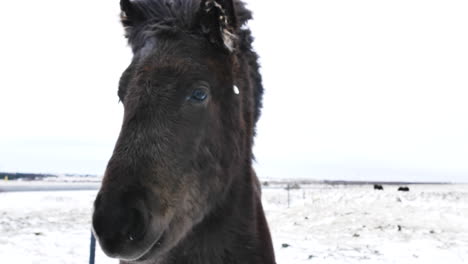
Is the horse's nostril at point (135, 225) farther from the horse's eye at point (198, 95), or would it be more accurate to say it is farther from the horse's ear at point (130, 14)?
the horse's ear at point (130, 14)

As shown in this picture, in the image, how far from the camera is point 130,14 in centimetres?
249

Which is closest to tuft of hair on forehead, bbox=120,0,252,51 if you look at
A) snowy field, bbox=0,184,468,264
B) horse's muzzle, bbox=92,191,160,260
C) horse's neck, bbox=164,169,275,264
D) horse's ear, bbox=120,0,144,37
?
horse's ear, bbox=120,0,144,37

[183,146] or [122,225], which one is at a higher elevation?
[183,146]

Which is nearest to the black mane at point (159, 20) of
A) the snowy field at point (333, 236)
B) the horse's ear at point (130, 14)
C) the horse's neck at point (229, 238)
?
the horse's ear at point (130, 14)

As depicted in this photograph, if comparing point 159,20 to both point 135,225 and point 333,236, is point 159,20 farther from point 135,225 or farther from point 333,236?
point 333,236

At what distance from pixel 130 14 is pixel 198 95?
833 mm

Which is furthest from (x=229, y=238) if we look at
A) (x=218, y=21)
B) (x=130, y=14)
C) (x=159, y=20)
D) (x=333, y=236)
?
(x=333, y=236)

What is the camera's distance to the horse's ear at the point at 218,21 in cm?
222

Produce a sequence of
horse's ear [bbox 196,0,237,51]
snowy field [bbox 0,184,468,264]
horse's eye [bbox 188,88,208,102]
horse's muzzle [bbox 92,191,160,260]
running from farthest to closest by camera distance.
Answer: snowy field [bbox 0,184,468,264]
horse's ear [bbox 196,0,237,51]
horse's eye [bbox 188,88,208,102]
horse's muzzle [bbox 92,191,160,260]

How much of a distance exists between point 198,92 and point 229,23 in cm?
48

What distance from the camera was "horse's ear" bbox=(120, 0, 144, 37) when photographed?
2.45 metres

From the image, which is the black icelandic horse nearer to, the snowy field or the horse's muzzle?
the horse's muzzle

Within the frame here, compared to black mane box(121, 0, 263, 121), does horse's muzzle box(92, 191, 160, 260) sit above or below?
below

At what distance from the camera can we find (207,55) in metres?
2.25
